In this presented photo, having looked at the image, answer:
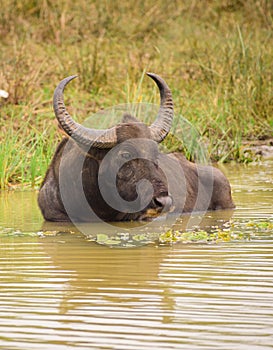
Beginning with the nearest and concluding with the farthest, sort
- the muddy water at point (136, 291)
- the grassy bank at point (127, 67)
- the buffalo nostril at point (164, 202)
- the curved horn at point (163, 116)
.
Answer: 1. the muddy water at point (136, 291)
2. the buffalo nostril at point (164, 202)
3. the curved horn at point (163, 116)
4. the grassy bank at point (127, 67)

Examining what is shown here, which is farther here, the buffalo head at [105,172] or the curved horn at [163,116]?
the curved horn at [163,116]

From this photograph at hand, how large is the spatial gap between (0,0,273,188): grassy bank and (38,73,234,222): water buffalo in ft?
6.65

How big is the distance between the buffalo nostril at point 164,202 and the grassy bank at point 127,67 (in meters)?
3.14

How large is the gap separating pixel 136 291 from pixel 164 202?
255 centimetres

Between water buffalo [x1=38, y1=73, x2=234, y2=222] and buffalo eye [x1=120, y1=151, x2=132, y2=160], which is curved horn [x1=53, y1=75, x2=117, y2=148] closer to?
water buffalo [x1=38, y1=73, x2=234, y2=222]

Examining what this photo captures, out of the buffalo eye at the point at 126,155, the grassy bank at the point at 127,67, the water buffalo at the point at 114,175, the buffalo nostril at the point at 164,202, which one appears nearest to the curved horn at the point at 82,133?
the water buffalo at the point at 114,175

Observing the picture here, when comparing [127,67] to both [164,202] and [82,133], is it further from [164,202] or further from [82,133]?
[164,202]

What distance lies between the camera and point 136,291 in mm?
5258

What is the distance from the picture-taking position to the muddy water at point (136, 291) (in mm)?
4312

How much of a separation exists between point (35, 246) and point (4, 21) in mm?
12476

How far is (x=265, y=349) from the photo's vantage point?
13.3 feet

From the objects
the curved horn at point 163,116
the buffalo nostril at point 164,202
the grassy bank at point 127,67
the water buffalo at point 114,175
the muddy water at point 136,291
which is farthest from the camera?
the grassy bank at point 127,67

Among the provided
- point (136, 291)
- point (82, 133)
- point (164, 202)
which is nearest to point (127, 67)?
point (82, 133)

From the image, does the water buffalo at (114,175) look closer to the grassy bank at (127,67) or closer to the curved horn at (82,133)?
the curved horn at (82,133)
